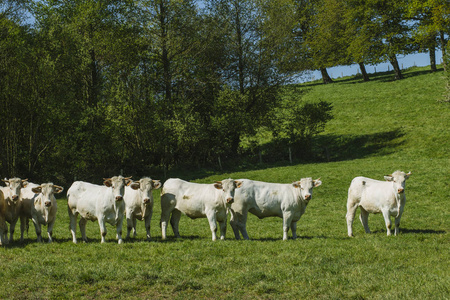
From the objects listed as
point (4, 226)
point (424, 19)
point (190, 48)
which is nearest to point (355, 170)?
point (190, 48)

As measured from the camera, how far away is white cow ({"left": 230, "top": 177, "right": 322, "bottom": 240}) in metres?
13.9

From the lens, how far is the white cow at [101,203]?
13.3m

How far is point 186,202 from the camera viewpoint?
14367mm

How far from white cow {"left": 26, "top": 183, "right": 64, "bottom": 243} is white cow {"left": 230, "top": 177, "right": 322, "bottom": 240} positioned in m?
5.73

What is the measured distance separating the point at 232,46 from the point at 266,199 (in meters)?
A: 28.4

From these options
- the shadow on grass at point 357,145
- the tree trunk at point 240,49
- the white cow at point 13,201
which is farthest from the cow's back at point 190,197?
the tree trunk at point 240,49

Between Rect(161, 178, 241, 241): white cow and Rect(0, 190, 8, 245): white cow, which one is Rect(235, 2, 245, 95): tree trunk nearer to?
Rect(161, 178, 241, 241): white cow

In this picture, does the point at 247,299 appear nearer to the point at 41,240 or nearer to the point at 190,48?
the point at 41,240

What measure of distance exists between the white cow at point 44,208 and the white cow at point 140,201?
7.38 feet

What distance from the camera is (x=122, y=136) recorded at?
113 feet

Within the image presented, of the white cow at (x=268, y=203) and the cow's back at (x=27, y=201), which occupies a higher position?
the cow's back at (x=27, y=201)

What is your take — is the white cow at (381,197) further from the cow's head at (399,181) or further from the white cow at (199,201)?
the white cow at (199,201)

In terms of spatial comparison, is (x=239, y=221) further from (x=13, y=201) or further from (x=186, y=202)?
(x=13, y=201)

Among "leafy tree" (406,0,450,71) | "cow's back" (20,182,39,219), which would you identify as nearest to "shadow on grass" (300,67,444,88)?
"leafy tree" (406,0,450,71)
